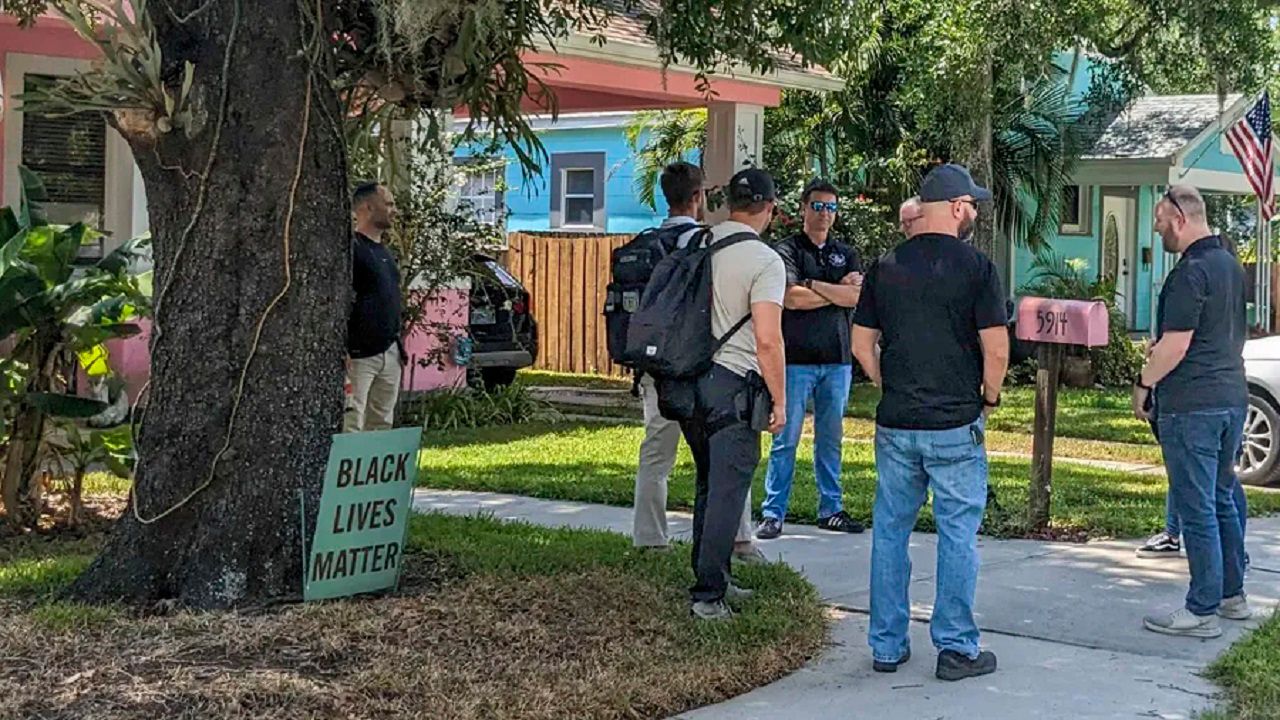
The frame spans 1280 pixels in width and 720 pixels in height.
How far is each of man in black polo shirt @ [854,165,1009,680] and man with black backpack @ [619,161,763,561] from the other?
1284 millimetres

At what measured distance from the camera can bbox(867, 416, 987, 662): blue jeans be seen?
18.7 ft

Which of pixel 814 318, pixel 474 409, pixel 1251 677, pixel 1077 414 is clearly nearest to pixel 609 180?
pixel 1077 414

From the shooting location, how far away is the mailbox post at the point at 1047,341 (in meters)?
7.99

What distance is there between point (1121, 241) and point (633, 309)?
22.6m

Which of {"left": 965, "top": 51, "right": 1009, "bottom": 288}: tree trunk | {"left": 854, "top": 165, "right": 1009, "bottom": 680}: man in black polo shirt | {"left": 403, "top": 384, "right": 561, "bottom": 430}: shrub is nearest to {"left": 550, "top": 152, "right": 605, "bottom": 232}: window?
{"left": 965, "top": 51, "right": 1009, "bottom": 288}: tree trunk

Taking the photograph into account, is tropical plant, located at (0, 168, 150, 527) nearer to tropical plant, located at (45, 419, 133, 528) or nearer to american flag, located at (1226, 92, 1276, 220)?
tropical plant, located at (45, 419, 133, 528)

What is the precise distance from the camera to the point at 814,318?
8.39m

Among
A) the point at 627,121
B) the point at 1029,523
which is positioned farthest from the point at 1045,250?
the point at 1029,523

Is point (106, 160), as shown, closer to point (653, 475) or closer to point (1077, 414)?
point (653, 475)

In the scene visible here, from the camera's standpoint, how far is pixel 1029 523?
28.7 ft

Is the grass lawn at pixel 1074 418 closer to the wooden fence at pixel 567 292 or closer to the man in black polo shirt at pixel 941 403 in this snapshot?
the wooden fence at pixel 567 292

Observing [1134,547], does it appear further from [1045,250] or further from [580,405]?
[1045,250]

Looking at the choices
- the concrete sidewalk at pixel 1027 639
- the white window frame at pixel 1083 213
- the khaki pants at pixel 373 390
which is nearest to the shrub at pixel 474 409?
the concrete sidewalk at pixel 1027 639

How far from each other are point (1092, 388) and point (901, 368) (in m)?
13.2
